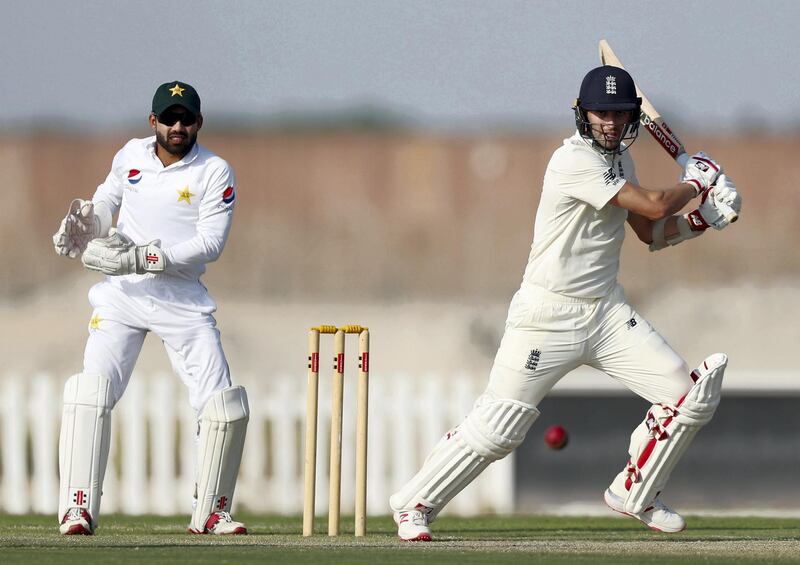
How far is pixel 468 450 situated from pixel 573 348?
55 centimetres

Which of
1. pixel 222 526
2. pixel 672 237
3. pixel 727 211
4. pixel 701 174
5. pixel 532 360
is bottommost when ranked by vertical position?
pixel 222 526

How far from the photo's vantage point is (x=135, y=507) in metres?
9.35

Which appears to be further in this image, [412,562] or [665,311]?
[665,311]

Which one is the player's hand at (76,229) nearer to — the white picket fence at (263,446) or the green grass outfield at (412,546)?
the green grass outfield at (412,546)

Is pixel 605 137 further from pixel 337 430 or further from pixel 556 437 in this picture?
pixel 556 437

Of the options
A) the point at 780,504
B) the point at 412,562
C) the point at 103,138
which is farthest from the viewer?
the point at 103,138

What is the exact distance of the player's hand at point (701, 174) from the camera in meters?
6.04

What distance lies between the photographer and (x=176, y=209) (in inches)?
251

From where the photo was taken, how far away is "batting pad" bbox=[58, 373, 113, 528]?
621cm

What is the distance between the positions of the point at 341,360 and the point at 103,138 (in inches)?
788

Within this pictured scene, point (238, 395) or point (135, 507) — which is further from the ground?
point (238, 395)

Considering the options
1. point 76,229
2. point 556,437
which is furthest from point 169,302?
point 556,437

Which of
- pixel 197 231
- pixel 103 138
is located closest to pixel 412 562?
pixel 197 231

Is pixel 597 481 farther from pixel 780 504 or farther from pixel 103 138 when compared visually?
pixel 103 138
